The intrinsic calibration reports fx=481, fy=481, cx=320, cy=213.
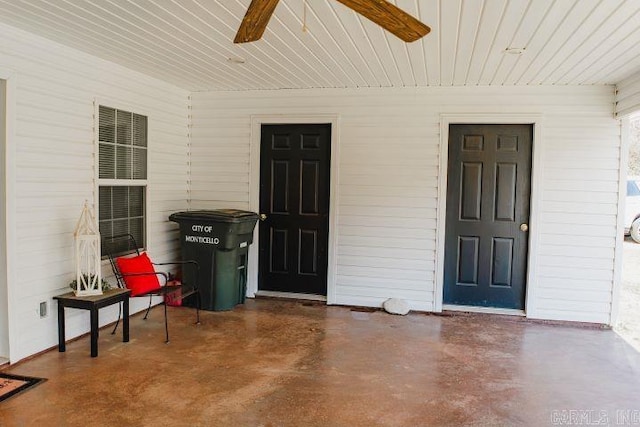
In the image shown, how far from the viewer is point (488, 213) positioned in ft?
17.0

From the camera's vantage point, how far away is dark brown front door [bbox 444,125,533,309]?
5.11 meters

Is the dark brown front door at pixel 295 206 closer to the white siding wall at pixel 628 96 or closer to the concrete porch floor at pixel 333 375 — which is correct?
the concrete porch floor at pixel 333 375

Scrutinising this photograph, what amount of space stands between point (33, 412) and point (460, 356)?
3.07 m

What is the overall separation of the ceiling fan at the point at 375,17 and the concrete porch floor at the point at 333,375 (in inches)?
84.8

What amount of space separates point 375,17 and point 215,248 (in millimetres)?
3474

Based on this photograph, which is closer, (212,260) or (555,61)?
(555,61)

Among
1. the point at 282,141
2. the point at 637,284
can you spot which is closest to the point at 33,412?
the point at 282,141

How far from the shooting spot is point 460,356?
398 cm

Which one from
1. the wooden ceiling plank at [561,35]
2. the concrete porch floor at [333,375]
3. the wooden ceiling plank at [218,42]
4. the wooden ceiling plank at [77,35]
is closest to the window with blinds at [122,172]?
the wooden ceiling plank at [77,35]

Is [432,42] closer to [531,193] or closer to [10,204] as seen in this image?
[531,193]

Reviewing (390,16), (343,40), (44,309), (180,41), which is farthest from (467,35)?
(44,309)

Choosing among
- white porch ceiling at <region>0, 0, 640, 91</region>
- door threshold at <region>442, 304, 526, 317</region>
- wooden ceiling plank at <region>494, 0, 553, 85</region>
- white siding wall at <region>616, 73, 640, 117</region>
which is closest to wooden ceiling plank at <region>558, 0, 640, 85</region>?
white porch ceiling at <region>0, 0, 640, 91</region>

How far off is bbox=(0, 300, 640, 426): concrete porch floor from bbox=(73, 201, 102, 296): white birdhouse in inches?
20.4

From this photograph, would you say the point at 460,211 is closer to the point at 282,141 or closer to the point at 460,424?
the point at 282,141
